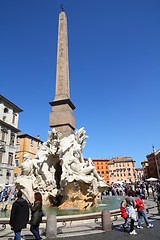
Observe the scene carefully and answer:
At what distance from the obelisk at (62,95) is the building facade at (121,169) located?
65742mm

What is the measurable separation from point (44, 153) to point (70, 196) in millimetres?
2823

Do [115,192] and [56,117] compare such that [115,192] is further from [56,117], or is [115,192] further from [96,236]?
[96,236]

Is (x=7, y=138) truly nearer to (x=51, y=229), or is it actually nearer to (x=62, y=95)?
(x=62, y=95)

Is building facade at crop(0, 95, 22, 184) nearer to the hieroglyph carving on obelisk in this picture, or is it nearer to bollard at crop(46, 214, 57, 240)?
the hieroglyph carving on obelisk

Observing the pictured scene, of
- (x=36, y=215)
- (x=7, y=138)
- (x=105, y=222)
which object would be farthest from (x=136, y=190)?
(x=7, y=138)

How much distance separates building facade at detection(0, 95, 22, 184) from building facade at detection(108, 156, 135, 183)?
51.4 m

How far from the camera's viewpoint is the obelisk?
35.5 ft

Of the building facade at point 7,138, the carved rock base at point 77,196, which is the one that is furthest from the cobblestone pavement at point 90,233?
the building facade at point 7,138

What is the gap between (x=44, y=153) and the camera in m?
9.98

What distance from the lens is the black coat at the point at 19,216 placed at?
3.38 m

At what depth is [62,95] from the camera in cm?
1197

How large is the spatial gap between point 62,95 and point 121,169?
67.1 m

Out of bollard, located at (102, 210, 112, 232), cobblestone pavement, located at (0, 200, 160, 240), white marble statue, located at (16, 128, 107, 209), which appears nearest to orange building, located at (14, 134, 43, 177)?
white marble statue, located at (16, 128, 107, 209)

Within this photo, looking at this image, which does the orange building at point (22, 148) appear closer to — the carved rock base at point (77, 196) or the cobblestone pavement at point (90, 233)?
the carved rock base at point (77, 196)
